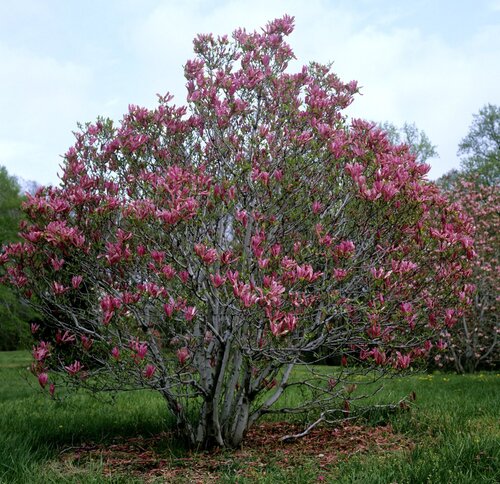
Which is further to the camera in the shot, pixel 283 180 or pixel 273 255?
pixel 283 180

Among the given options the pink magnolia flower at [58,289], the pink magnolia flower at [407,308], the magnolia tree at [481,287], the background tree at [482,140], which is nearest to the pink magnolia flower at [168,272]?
the pink magnolia flower at [58,289]

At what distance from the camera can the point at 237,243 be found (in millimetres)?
6336

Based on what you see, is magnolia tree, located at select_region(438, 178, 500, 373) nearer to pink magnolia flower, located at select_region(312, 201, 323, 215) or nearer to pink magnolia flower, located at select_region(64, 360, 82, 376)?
pink magnolia flower, located at select_region(312, 201, 323, 215)

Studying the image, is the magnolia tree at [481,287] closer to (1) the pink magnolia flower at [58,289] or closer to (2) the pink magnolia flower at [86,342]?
(2) the pink magnolia flower at [86,342]

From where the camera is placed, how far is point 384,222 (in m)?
5.24

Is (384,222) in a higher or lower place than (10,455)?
higher

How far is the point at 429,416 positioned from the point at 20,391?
9.19 m

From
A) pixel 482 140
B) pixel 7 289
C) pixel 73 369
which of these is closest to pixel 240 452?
pixel 73 369

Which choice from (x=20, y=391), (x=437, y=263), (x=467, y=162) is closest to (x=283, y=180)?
(x=437, y=263)

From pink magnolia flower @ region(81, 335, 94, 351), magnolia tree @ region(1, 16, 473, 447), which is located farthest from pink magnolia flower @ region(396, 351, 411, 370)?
pink magnolia flower @ region(81, 335, 94, 351)

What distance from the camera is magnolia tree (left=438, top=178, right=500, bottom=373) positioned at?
579 inches

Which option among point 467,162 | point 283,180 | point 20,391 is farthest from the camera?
point 467,162

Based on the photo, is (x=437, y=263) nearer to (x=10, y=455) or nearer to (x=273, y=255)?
(x=273, y=255)

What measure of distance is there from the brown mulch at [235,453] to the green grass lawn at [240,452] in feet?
0.07
